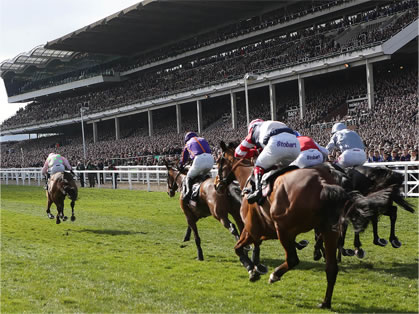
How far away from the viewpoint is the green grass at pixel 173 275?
16.6 feet

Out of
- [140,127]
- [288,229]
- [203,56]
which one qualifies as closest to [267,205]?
[288,229]

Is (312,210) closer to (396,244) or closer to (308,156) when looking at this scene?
(308,156)

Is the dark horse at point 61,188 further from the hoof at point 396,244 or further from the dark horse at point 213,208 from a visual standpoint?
the hoof at point 396,244

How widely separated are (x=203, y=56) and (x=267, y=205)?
41.9 metres

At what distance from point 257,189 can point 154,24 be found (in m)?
40.9

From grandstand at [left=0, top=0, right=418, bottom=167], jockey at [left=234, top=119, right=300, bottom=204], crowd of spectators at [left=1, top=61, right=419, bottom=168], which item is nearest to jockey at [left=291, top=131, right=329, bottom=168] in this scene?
jockey at [left=234, top=119, right=300, bottom=204]

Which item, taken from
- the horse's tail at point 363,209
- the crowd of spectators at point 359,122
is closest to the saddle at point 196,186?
the horse's tail at point 363,209

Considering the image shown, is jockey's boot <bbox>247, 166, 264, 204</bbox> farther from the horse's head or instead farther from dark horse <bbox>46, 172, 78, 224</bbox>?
dark horse <bbox>46, 172, 78, 224</bbox>

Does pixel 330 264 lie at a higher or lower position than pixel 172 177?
lower

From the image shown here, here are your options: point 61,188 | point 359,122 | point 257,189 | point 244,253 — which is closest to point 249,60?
point 359,122

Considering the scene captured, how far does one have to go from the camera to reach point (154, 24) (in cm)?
4438

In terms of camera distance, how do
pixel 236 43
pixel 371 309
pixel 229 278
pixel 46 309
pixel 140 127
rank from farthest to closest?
1. pixel 140 127
2. pixel 236 43
3. pixel 229 278
4. pixel 46 309
5. pixel 371 309

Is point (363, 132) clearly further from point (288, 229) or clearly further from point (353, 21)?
point (288, 229)

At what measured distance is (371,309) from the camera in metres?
4.74
